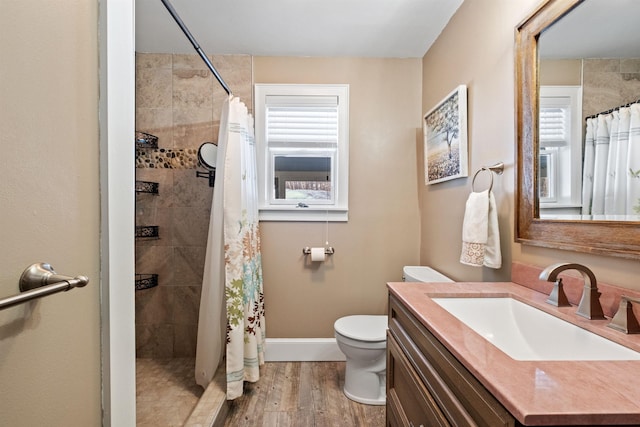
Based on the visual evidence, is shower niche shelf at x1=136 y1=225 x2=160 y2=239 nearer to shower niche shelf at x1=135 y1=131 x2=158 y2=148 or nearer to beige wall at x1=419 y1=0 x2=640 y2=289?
shower niche shelf at x1=135 y1=131 x2=158 y2=148

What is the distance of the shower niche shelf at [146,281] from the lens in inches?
84.7

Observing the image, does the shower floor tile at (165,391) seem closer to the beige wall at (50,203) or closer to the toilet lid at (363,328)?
the toilet lid at (363,328)

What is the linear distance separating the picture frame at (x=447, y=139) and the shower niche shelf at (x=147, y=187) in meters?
1.99

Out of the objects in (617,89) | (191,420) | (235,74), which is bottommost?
(191,420)

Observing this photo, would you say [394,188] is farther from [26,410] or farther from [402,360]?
[26,410]

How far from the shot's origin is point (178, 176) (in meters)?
2.20

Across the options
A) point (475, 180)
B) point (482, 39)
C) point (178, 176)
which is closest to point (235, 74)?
point (178, 176)

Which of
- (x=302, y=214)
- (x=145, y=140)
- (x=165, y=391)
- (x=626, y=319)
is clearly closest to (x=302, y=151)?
(x=302, y=214)

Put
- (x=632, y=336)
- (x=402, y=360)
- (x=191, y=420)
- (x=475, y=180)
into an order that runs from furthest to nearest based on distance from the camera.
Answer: (x=475, y=180) → (x=191, y=420) → (x=402, y=360) → (x=632, y=336)

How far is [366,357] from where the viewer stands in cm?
173

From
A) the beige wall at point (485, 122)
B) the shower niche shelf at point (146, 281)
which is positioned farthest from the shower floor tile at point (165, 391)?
the beige wall at point (485, 122)

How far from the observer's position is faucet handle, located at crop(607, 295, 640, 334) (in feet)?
2.39

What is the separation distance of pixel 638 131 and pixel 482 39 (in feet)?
3.14

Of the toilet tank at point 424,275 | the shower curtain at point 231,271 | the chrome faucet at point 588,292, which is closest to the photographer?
the chrome faucet at point 588,292
